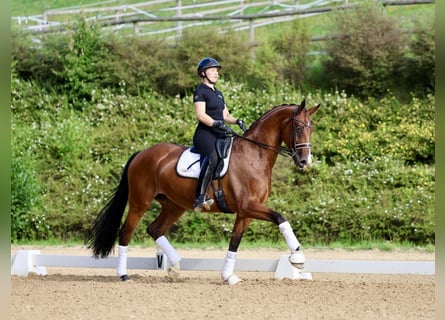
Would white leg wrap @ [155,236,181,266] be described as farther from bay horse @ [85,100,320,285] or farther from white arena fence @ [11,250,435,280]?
white arena fence @ [11,250,435,280]

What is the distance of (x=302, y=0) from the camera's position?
90.1ft

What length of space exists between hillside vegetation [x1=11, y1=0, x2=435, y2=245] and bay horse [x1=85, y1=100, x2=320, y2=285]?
5.79m

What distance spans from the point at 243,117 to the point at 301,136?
10371 mm

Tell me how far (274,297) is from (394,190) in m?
8.51

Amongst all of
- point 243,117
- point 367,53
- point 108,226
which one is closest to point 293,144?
point 108,226

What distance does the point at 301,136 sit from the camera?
9242 millimetres

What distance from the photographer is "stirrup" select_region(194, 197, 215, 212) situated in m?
9.44

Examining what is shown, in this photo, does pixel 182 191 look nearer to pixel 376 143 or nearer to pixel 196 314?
pixel 196 314

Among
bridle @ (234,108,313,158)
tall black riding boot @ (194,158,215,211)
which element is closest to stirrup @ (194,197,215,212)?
tall black riding boot @ (194,158,215,211)

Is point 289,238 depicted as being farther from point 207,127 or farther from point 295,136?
point 207,127

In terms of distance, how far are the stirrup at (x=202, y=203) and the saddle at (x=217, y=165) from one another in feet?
0.37

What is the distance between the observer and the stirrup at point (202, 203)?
9.44m

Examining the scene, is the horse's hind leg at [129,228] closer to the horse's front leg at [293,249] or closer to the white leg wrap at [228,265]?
the white leg wrap at [228,265]

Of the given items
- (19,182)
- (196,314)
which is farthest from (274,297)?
(19,182)
